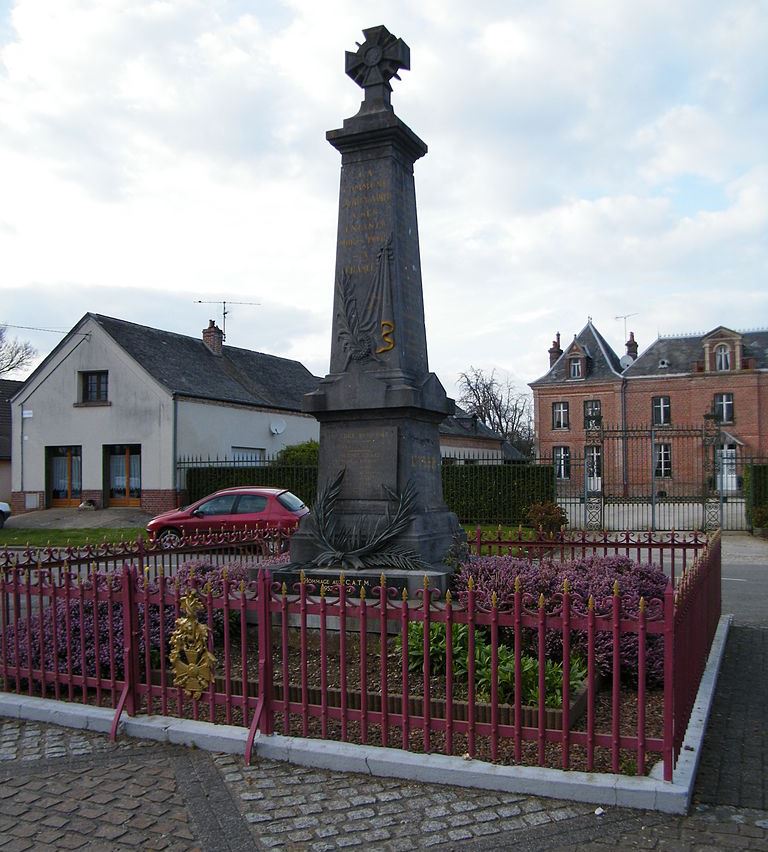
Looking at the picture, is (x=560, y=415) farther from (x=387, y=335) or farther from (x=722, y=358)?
(x=387, y=335)

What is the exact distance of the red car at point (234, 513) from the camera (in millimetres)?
15125

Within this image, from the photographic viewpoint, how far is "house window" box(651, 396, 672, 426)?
144 feet

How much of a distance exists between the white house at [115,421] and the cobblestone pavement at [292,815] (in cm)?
2122

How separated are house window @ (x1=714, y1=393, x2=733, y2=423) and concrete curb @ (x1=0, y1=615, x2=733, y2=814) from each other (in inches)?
1597

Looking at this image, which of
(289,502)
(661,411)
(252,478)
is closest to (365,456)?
(289,502)

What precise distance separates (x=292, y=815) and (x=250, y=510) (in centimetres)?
1164

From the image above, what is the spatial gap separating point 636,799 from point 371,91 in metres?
7.15

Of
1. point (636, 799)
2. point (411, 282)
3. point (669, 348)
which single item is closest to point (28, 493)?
point (411, 282)

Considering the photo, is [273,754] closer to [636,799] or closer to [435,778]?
[435,778]

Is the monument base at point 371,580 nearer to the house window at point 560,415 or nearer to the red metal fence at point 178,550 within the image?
the red metal fence at point 178,550

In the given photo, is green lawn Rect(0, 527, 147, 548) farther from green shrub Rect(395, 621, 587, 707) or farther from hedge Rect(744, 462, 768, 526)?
hedge Rect(744, 462, 768, 526)

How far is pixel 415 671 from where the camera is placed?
18.5 feet

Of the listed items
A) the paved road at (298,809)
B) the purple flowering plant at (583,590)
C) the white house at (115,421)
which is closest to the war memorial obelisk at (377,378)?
the purple flowering plant at (583,590)

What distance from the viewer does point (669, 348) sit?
148 ft
